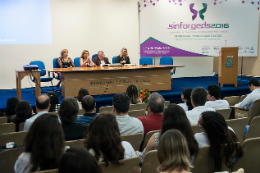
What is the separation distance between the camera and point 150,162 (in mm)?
1789

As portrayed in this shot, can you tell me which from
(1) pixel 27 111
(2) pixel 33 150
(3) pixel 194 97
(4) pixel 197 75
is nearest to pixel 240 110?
(3) pixel 194 97

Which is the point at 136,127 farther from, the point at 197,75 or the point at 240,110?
the point at 197,75

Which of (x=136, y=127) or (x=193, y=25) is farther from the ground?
(x=193, y=25)

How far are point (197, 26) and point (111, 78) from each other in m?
4.02

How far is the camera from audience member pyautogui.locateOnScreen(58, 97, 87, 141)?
2.26 m

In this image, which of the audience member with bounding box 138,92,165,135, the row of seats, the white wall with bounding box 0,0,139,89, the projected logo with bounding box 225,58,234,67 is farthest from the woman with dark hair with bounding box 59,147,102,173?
the white wall with bounding box 0,0,139,89

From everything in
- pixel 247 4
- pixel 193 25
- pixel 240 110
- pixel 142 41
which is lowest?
pixel 240 110

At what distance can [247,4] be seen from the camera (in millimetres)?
8648

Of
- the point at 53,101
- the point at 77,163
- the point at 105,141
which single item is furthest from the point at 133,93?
the point at 77,163

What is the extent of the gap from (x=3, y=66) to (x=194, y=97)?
6355 mm

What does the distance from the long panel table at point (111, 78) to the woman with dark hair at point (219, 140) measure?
3960mm

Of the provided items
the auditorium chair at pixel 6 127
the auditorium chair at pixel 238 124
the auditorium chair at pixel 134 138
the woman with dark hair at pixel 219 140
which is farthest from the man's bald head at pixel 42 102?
the auditorium chair at pixel 238 124

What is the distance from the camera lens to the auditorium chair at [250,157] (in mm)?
1897

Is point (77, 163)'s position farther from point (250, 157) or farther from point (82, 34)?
point (82, 34)
